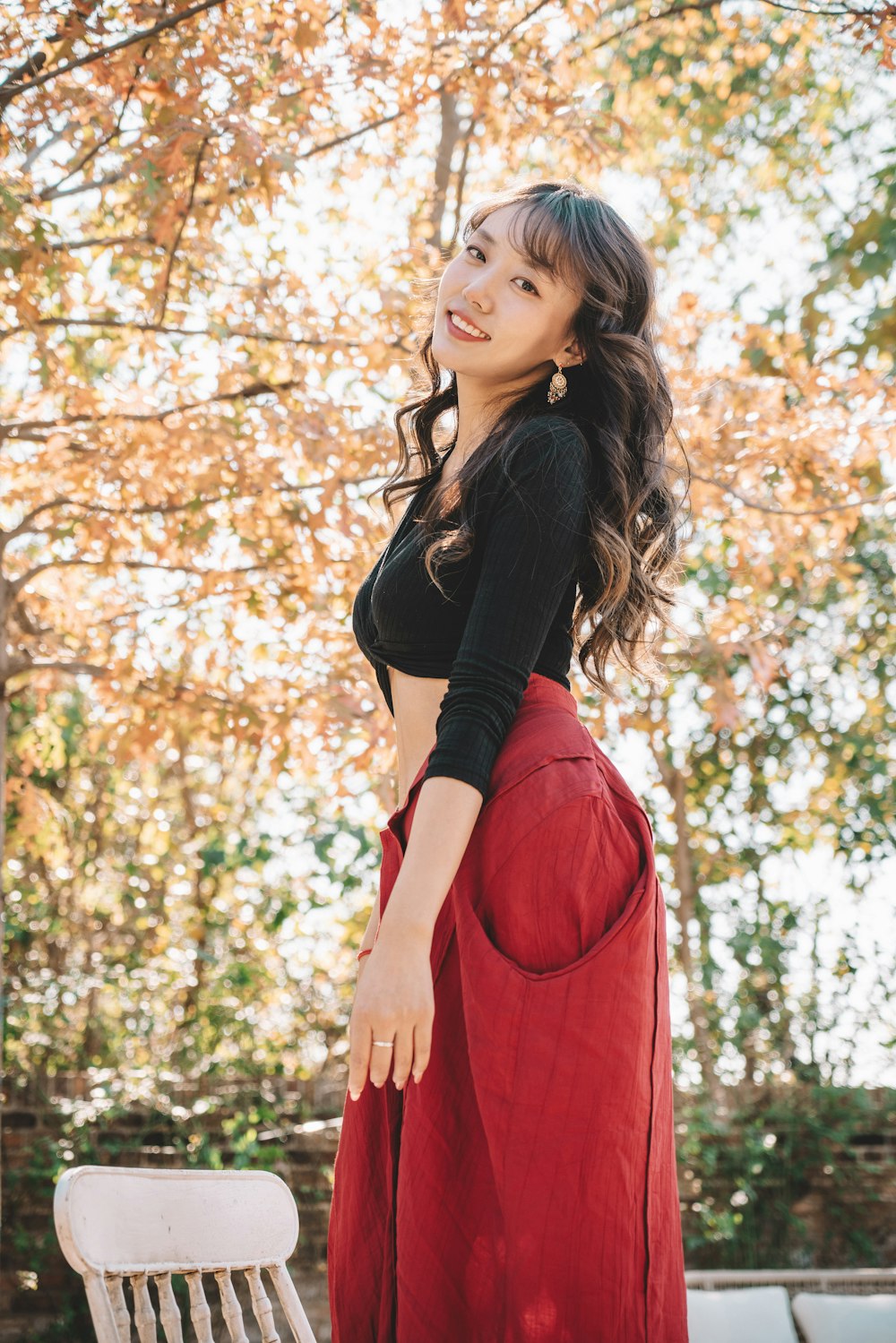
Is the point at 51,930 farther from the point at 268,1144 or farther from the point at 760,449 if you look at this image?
the point at 760,449

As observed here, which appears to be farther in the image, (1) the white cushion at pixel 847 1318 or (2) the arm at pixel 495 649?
(1) the white cushion at pixel 847 1318

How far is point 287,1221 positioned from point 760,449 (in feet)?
8.79

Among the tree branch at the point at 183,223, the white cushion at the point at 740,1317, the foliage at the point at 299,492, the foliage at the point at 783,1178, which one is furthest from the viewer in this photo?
the foliage at the point at 783,1178

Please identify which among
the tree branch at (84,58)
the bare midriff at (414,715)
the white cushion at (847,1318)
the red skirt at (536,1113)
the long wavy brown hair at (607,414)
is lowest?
the white cushion at (847,1318)

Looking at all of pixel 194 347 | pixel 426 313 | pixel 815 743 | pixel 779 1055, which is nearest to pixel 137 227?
pixel 194 347

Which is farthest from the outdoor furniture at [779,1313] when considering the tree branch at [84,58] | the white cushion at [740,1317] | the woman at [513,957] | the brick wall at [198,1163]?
the tree branch at [84,58]

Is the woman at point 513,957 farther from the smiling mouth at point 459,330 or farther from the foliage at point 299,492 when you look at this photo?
the foliage at point 299,492

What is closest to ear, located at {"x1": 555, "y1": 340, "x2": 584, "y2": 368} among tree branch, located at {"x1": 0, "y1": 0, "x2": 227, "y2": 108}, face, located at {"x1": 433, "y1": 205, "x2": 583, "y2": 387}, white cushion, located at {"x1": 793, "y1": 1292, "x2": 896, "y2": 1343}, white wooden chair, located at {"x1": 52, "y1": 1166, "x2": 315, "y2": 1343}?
face, located at {"x1": 433, "y1": 205, "x2": 583, "y2": 387}

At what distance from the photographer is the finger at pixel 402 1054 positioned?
112 centimetres

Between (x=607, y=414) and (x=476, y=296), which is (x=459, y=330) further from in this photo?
(x=607, y=414)

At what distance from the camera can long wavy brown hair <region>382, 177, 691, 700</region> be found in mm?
1468

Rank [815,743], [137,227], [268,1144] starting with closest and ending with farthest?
[137,227] < [268,1144] < [815,743]

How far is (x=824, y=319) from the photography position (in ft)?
20.4

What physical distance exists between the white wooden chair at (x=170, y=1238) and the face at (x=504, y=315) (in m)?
0.99
